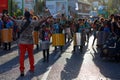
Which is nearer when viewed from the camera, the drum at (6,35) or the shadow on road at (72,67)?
the shadow on road at (72,67)

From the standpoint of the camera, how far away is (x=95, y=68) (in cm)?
1404

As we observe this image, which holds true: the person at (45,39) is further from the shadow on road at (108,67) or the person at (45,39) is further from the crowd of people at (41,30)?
the shadow on road at (108,67)

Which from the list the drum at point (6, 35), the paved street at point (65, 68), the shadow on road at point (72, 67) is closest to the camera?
the paved street at point (65, 68)

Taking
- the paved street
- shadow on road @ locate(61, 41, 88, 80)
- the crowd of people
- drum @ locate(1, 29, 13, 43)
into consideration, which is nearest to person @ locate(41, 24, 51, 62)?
the crowd of people

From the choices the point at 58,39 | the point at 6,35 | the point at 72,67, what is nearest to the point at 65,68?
the point at 72,67

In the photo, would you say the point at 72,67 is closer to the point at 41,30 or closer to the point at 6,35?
the point at 41,30

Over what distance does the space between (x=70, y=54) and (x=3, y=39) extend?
11.2 ft

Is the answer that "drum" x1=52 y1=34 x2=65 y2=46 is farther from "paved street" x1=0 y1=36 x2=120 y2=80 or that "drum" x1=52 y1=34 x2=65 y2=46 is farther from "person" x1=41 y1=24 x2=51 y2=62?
"person" x1=41 y1=24 x2=51 y2=62

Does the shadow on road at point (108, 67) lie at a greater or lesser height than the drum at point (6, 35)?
lesser

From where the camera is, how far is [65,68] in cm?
1380

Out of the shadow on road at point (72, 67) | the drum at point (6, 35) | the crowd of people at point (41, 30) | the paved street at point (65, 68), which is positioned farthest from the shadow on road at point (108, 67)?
the drum at point (6, 35)

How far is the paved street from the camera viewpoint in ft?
39.3

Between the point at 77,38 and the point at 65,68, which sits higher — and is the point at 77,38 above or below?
above

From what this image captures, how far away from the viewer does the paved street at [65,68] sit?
39.3 feet
